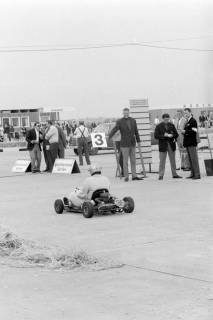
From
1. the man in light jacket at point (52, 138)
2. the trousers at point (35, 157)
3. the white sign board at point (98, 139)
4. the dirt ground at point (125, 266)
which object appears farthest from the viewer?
the white sign board at point (98, 139)

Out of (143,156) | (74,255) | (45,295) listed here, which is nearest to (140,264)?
(74,255)

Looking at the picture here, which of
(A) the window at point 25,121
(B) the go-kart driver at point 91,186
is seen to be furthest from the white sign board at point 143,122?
(A) the window at point 25,121

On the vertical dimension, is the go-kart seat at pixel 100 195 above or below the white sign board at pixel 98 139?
below

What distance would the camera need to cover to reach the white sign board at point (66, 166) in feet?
68.9

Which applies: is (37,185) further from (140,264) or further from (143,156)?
(140,264)

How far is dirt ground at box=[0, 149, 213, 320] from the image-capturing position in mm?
5156

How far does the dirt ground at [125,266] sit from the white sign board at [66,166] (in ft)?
22.7

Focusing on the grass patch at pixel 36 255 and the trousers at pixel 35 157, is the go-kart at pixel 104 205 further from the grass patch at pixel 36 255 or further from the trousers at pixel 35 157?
the trousers at pixel 35 157

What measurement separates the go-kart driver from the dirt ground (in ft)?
Answer: 1.05

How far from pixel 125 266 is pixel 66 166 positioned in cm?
1444

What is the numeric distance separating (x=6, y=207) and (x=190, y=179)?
19.2 feet

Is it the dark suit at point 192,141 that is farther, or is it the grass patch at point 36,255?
the dark suit at point 192,141

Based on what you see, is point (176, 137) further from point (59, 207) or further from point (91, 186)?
point (91, 186)

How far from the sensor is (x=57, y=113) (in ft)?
222
